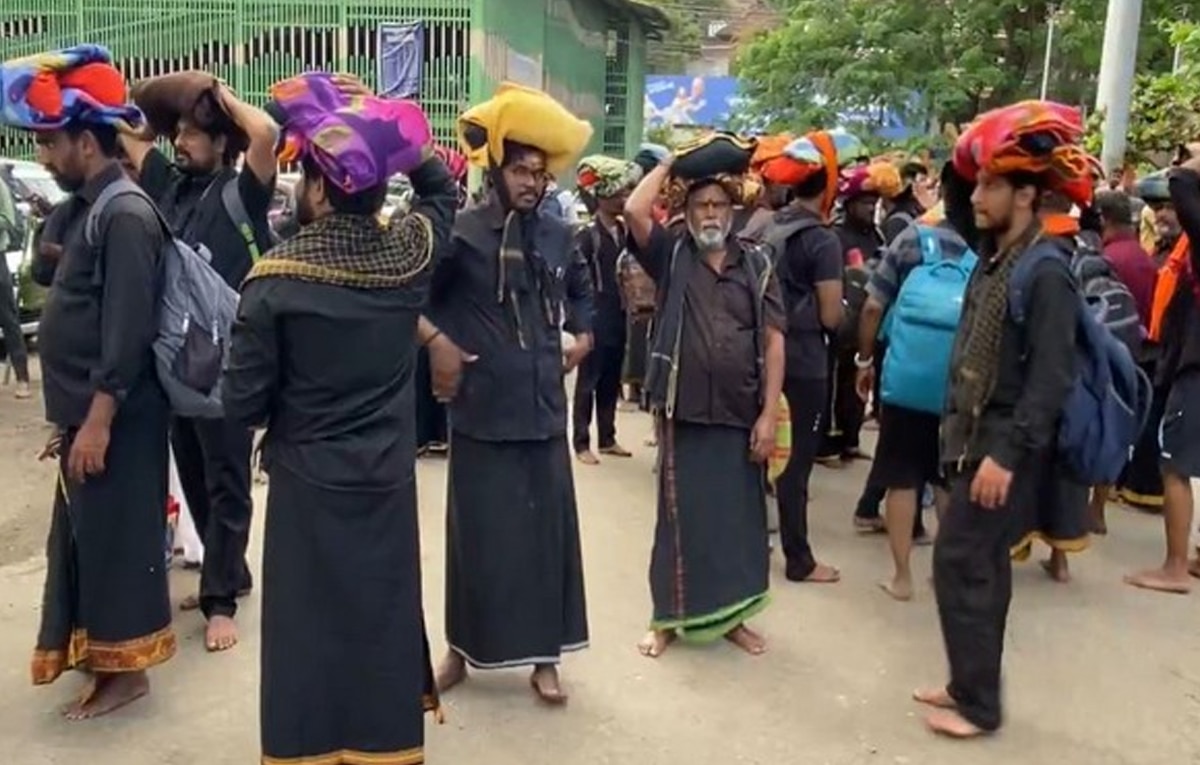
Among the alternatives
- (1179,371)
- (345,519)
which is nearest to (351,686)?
(345,519)

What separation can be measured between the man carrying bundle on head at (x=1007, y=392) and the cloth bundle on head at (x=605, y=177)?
3.93 metres

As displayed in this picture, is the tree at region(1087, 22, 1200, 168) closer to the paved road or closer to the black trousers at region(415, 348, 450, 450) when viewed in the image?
the paved road

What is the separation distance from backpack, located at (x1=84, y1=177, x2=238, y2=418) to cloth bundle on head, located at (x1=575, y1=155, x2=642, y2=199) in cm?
408

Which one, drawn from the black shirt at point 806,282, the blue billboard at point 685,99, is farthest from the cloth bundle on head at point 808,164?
the blue billboard at point 685,99

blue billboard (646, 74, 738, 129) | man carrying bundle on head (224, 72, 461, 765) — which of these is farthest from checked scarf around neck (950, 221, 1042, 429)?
blue billboard (646, 74, 738, 129)

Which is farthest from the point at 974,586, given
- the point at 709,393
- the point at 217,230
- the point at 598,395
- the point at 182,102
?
the point at 598,395

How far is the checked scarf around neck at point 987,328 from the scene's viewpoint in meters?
4.07

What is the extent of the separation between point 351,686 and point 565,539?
3.79 ft

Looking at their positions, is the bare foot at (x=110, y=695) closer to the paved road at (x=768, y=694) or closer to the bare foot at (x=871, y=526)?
the paved road at (x=768, y=694)

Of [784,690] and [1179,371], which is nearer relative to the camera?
[784,690]

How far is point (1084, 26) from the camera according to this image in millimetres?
20359

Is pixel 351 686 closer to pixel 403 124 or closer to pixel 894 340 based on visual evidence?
pixel 403 124

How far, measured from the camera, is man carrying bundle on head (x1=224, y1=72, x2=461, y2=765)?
10.7 feet

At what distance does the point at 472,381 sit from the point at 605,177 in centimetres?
418
